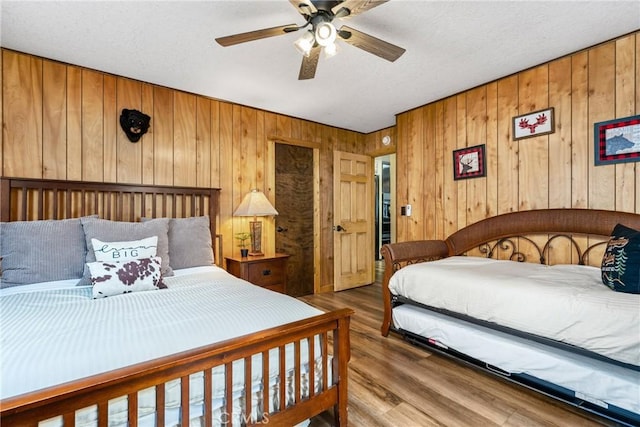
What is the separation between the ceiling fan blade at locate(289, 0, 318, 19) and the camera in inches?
58.8

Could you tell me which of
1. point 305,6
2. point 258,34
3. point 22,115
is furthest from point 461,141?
point 22,115

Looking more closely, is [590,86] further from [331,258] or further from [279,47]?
[331,258]

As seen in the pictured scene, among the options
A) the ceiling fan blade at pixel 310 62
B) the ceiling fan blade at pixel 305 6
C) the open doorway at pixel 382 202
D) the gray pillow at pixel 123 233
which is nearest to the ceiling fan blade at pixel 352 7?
the ceiling fan blade at pixel 305 6

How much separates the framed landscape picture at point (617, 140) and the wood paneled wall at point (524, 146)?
1.9 inches

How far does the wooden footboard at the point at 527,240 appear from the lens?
230cm

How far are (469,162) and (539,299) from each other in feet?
5.88

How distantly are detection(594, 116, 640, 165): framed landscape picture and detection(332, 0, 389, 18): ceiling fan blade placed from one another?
214 cm

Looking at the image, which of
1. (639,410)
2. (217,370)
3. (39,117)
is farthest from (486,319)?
(39,117)

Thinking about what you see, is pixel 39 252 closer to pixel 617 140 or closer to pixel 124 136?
pixel 124 136

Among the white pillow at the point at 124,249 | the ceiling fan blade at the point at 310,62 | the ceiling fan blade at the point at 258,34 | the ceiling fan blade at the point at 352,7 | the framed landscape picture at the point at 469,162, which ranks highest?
the ceiling fan blade at the point at 352,7

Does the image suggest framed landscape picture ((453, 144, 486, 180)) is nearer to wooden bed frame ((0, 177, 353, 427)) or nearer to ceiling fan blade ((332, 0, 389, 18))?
ceiling fan blade ((332, 0, 389, 18))

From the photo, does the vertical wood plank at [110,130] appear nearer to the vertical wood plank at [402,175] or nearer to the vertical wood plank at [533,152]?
the vertical wood plank at [402,175]

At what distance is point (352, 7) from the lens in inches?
60.4

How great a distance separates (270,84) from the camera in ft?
9.58
